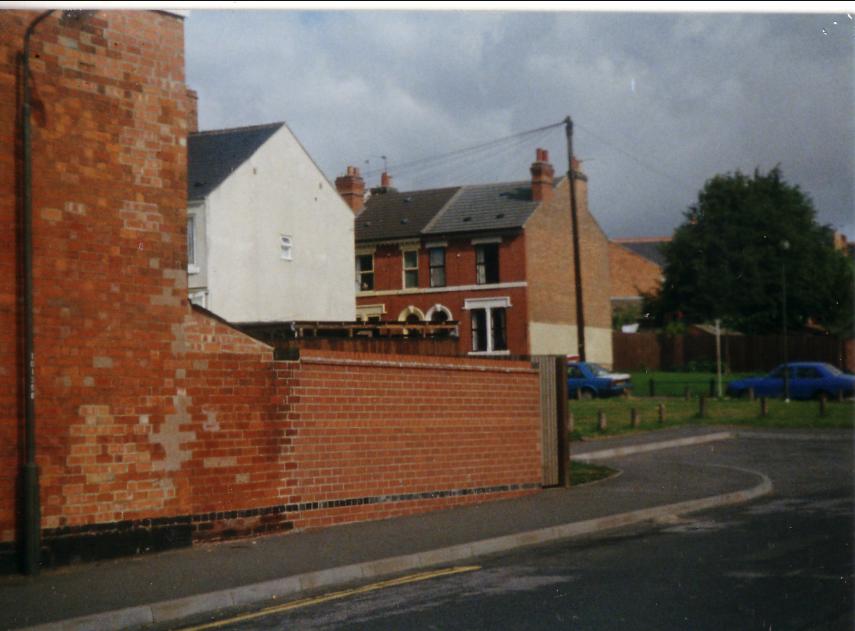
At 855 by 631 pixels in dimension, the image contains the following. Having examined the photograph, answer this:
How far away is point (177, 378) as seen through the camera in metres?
11.8

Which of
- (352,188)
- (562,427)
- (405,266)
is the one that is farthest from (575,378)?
(352,188)

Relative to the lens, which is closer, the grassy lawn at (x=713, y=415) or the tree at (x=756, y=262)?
the grassy lawn at (x=713, y=415)

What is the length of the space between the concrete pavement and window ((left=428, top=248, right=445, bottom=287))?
19.4 feet

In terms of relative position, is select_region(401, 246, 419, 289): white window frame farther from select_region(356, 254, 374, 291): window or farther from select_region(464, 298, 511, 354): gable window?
select_region(464, 298, 511, 354): gable window

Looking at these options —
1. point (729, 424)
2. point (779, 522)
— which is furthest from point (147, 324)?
point (729, 424)

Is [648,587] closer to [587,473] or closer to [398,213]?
[587,473]

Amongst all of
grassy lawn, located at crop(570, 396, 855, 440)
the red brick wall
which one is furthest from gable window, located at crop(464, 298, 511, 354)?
the red brick wall

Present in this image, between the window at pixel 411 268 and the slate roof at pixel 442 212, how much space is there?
0.38m

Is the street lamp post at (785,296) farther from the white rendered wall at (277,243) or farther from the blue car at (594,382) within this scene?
the white rendered wall at (277,243)

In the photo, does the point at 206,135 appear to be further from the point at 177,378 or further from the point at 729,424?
the point at 729,424

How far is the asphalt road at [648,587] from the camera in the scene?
793 centimetres

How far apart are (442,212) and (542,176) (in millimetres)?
14596

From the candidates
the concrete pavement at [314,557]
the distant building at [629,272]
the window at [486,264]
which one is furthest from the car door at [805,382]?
the distant building at [629,272]

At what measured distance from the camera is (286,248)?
50.2 feet
